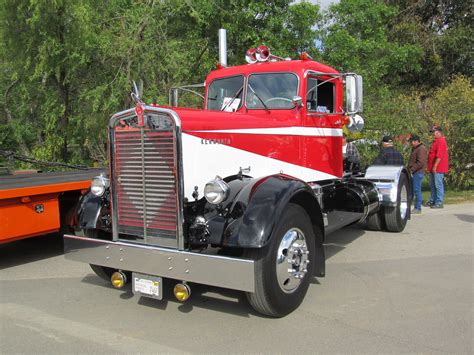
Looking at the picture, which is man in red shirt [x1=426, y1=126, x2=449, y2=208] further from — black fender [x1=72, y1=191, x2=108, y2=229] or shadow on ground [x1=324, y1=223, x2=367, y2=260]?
black fender [x1=72, y1=191, x2=108, y2=229]

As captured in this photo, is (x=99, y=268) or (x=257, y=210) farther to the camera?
(x=99, y=268)

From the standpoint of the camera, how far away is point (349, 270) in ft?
18.1

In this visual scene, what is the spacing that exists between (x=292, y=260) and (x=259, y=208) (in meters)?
0.66

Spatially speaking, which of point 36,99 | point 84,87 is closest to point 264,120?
point 84,87

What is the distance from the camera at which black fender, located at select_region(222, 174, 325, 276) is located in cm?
364

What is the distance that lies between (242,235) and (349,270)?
2.35 metres

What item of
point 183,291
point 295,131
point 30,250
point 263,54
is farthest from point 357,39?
point 183,291

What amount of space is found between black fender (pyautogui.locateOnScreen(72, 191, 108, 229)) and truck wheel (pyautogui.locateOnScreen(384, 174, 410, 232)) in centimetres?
472

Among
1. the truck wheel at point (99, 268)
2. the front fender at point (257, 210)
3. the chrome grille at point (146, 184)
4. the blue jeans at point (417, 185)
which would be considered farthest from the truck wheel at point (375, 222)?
the chrome grille at point (146, 184)

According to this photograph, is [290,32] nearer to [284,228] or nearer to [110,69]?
[110,69]

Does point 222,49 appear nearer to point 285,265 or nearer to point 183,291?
point 285,265

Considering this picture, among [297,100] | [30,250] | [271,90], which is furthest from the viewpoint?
[30,250]

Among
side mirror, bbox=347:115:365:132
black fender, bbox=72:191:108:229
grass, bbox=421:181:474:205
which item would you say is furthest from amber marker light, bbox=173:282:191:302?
grass, bbox=421:181:474:205

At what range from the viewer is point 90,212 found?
4.61 metres
